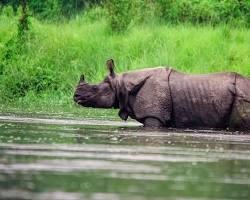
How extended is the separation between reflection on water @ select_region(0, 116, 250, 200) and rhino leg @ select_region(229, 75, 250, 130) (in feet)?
3.99

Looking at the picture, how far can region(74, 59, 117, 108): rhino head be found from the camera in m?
14.7

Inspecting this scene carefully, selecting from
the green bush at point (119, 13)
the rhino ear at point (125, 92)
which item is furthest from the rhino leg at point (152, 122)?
the green bush at point (119, 13)

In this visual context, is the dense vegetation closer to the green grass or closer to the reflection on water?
the green grass

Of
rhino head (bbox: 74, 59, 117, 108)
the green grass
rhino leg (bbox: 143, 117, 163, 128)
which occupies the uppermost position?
rhino head (bbox: 74, 59, 117, 108)

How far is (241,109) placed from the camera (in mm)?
13883

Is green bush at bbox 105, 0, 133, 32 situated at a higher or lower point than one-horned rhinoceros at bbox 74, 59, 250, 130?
lower

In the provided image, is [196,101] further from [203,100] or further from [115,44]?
[115,44]

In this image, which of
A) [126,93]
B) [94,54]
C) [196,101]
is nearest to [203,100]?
[196,101]

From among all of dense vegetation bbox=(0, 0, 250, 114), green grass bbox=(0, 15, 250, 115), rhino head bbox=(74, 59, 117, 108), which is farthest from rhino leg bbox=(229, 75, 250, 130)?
green grass bbox=(0, 15, 250, 115)

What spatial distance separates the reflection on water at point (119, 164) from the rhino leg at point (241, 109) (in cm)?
122

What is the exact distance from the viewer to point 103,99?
48.3 ft

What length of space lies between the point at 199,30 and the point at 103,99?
7767 mm

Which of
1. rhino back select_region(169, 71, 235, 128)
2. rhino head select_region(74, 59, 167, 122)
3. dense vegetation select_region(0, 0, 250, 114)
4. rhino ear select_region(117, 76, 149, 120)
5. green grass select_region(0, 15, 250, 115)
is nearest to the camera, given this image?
rhino back select_region(169, 71, 235, 128)

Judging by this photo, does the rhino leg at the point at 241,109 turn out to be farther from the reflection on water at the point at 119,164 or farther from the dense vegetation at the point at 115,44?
the dense vegetation at the point at 115,44
